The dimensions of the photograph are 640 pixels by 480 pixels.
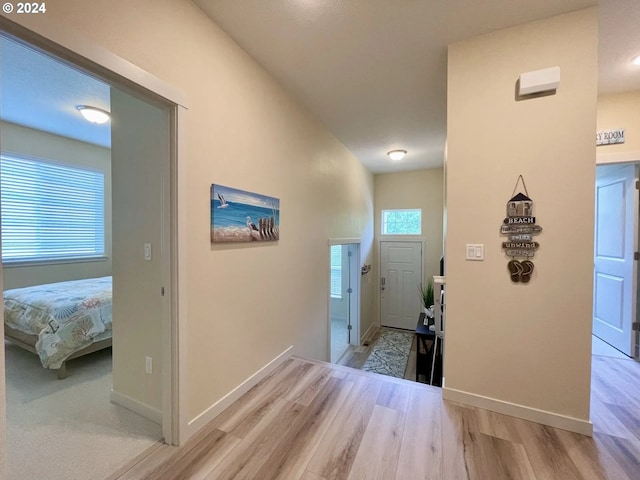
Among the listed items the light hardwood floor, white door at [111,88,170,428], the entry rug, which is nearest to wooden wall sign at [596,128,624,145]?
the light hardwood floor

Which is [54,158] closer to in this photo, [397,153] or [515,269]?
[397,153]

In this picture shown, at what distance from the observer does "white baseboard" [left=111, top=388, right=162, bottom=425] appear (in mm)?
1941

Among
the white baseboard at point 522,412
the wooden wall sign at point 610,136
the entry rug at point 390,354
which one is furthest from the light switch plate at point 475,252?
the entry rug at point 390,354

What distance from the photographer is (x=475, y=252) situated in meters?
1.95

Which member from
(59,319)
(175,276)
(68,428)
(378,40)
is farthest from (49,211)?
(378,40)

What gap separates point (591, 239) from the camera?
1709 millimetres

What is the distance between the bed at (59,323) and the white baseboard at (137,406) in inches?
32.4

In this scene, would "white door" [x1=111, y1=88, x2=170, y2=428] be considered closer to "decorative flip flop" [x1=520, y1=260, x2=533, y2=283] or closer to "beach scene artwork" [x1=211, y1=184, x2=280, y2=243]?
"beach scene artwork" [x1=211, y1=184, x2=280, y2=243]

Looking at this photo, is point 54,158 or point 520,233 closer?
point 520,233

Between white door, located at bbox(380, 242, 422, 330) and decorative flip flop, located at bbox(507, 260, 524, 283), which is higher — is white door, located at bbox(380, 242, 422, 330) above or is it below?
below

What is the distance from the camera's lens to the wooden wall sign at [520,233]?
1807 millimetres

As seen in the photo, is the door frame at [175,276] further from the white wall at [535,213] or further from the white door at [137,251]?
the white wall at [535,213]

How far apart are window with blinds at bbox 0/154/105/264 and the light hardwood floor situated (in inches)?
163
